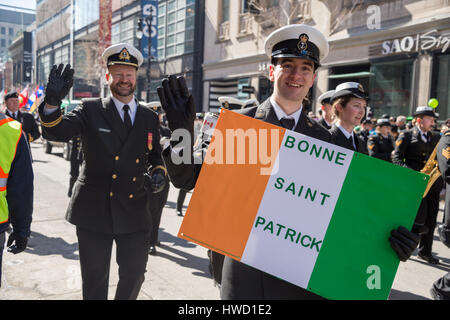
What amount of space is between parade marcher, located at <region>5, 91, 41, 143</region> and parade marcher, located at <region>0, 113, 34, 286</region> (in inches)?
217

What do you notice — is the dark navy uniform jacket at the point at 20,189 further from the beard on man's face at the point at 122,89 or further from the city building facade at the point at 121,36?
the city building facade at the point at 121,36

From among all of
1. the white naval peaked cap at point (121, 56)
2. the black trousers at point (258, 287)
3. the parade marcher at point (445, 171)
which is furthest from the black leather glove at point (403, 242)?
the parade marcher at point (445, 171)

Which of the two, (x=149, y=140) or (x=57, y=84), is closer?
(x=57, y=84)

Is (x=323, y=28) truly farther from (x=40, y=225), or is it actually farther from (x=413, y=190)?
(x=413, y=190)

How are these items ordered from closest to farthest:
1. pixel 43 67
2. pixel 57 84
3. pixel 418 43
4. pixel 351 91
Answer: pixel 57 84, pixel 351 91, pixel 418 43, pixel 43 67

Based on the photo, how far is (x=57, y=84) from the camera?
294cm

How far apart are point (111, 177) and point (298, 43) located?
1819 mm

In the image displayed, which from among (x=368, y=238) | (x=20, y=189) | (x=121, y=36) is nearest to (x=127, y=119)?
(x=20, y=189)

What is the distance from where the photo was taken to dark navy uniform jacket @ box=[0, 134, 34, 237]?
3014mm

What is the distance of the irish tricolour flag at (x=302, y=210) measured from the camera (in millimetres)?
1962

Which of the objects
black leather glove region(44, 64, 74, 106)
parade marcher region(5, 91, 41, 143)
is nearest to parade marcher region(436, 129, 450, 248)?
black leather glove region(44, 64, 74, 106)

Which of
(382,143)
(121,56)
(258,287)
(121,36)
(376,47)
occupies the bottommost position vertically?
(258,287)

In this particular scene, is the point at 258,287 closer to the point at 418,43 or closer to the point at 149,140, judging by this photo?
the point at 149,140
